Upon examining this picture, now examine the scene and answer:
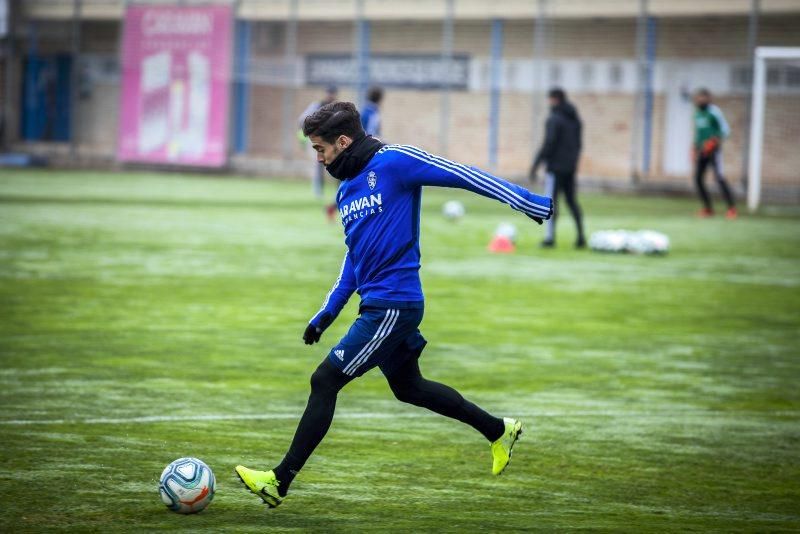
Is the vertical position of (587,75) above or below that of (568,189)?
above

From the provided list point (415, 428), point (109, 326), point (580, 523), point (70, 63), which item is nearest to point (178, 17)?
point (70, 63)

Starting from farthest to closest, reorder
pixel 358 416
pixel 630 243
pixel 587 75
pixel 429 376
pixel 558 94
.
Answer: pixel 587 75 → pixel 630 243 → pixel 558 94 → pixel 429 376 → pixel 358 416

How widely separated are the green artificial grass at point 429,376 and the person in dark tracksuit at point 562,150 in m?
0.99

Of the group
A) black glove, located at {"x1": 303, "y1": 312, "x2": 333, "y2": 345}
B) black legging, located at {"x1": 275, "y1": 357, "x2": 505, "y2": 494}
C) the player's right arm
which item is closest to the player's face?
the player's right arm

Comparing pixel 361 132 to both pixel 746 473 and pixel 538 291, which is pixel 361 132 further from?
pixel 538 291

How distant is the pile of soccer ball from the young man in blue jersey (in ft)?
45.5

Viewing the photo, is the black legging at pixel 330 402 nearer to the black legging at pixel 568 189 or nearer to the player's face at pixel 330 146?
the player's face at pixel 330 146

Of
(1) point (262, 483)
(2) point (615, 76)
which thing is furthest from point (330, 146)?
(2) point (615, 76)

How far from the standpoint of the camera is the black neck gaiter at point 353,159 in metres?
6.81

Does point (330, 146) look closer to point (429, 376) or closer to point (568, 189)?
point (429, 376)

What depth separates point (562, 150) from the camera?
20.8 meters

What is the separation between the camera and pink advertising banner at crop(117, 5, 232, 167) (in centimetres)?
3881

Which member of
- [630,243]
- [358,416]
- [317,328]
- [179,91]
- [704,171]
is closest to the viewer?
[317,328]

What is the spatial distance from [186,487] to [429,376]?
4.42 meters
